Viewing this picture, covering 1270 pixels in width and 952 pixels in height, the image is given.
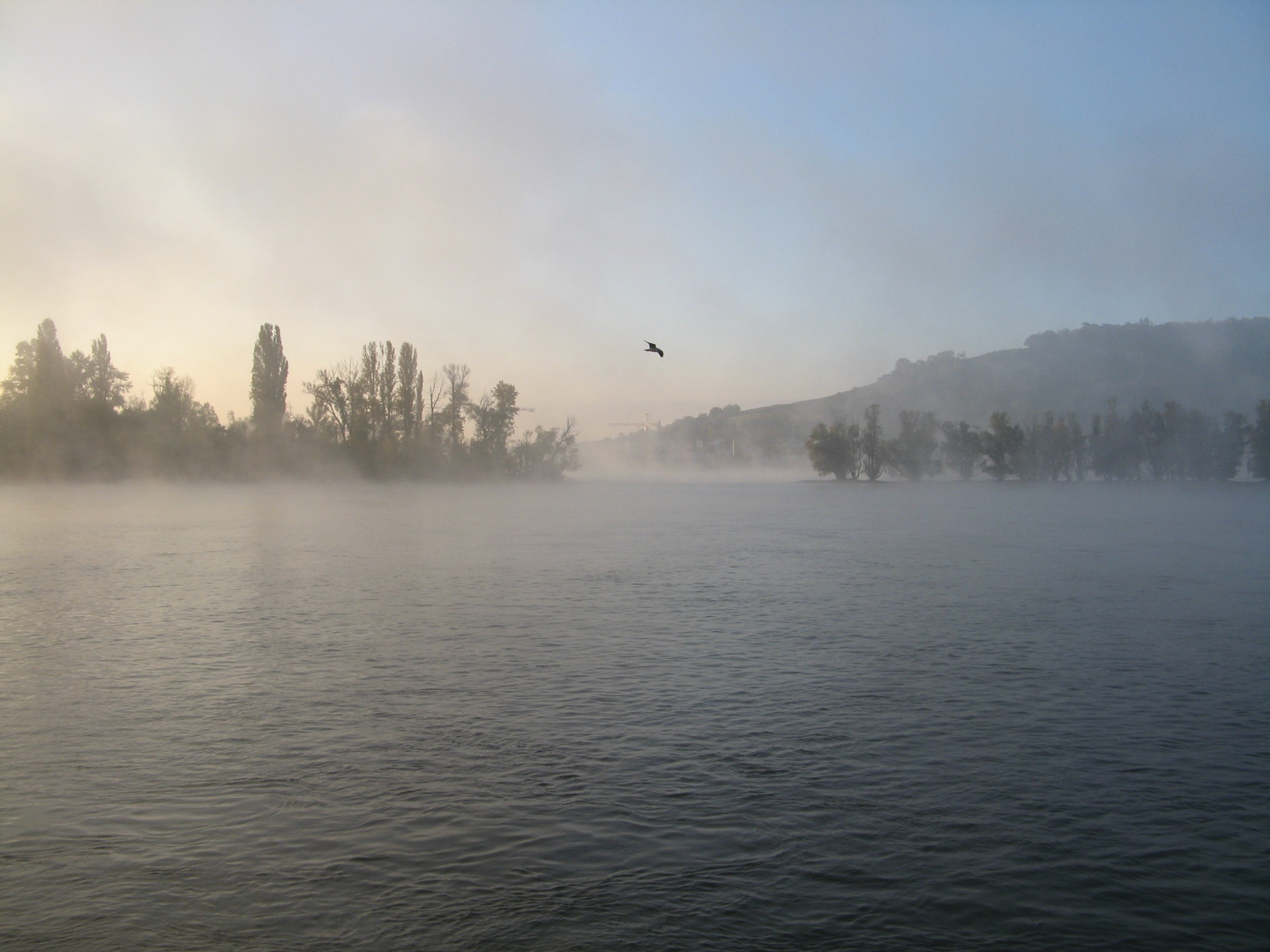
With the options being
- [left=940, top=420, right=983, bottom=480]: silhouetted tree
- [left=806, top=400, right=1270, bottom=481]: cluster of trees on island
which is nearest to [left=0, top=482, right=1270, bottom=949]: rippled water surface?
[left=940, top=420, right=983, bottom=480]: silhouetted tree

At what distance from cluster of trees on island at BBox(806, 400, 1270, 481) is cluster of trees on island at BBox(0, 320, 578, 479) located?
74225mm

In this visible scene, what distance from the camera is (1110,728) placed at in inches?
505

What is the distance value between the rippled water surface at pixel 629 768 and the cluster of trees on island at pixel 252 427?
270ft

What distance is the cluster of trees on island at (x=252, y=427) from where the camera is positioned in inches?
3708

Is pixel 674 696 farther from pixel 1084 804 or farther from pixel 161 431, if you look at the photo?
pixel 161 431

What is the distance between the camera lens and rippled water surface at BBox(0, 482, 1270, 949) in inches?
301

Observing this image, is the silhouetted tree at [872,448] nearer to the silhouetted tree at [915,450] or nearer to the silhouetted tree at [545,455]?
the silhouetted tree at [915,450]

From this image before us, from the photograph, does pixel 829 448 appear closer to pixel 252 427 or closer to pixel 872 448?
pixel 872 448

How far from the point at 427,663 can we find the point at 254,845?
7713 millimetres

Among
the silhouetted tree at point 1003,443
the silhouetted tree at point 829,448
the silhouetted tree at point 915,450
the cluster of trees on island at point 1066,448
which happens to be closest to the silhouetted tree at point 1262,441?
the cluster of trees on island at point 1066,448

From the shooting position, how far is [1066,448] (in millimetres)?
160875

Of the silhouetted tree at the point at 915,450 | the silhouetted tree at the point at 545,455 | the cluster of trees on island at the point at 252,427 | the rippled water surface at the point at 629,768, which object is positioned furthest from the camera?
the silhouetted tree at the point at 915,450

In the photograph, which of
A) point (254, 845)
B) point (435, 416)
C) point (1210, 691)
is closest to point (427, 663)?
point (254, 845)

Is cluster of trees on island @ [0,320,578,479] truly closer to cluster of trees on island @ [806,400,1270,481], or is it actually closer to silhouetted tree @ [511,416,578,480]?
silhouetted tree @ [511,416,578,480]
